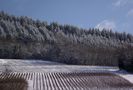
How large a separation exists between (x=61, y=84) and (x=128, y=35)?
8612cm

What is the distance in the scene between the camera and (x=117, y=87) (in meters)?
29.9

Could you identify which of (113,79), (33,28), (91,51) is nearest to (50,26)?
(33,28)

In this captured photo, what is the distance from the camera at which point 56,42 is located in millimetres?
83938

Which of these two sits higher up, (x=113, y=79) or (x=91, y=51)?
(x=91, y=51)

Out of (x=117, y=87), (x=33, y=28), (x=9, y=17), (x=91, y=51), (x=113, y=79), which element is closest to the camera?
(x=117, y=87)

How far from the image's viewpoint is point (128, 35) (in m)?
112

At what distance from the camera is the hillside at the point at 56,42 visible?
221 ft

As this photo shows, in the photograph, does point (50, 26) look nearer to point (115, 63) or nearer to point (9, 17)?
point (9, 17)

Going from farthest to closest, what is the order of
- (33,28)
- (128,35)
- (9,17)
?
1. (128,35)
2. (9,17)
3. (33,28)

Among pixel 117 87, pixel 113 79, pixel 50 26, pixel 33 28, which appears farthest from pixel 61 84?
pixel 50 26

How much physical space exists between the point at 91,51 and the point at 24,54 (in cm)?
1845

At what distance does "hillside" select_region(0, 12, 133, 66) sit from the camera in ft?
221

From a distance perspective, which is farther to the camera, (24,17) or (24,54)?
(24,17)

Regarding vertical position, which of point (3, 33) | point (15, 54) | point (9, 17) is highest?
point (9, 17)
